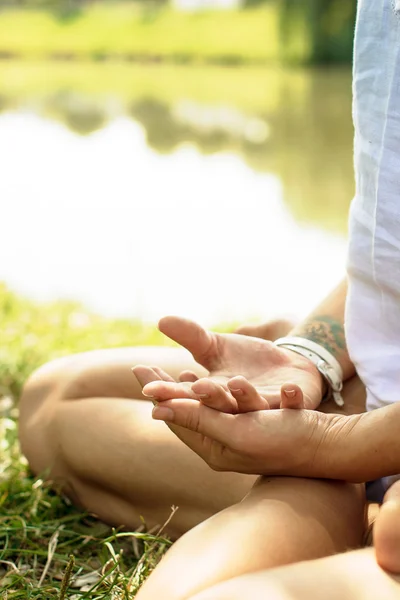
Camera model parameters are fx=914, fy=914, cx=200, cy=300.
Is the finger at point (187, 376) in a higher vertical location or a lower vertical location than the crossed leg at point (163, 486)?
higher

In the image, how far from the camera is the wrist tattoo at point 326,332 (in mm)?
1049

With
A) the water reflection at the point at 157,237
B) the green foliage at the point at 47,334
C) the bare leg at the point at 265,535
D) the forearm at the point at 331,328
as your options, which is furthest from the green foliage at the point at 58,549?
the water reflection at the point at 157,237

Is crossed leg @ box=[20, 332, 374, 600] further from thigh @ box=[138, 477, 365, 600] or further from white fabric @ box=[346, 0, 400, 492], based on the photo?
white fabric @ box=[346, 0, 400, 492]

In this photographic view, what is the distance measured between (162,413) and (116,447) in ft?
1.04

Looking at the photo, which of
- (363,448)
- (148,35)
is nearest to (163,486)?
(363,448)

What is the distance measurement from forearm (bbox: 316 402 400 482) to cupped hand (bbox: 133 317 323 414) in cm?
5

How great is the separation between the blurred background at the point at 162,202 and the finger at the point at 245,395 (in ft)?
1.37

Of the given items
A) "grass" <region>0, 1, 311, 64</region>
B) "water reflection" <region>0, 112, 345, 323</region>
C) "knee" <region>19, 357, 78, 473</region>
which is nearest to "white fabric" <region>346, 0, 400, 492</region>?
"knee" <region>19, 357, 78, 473</region>

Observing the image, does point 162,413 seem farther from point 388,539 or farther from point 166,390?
point 388,539

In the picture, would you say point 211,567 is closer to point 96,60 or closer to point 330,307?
point 330,307

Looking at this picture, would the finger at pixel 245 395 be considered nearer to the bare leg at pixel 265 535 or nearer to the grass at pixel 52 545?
the bare leg at pixel 265 535

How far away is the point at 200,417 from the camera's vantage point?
→ 83 cm

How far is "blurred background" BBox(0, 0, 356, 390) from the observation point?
2.63m

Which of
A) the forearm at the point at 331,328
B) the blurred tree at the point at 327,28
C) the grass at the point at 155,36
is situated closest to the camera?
the forearm at the point at 331,328
